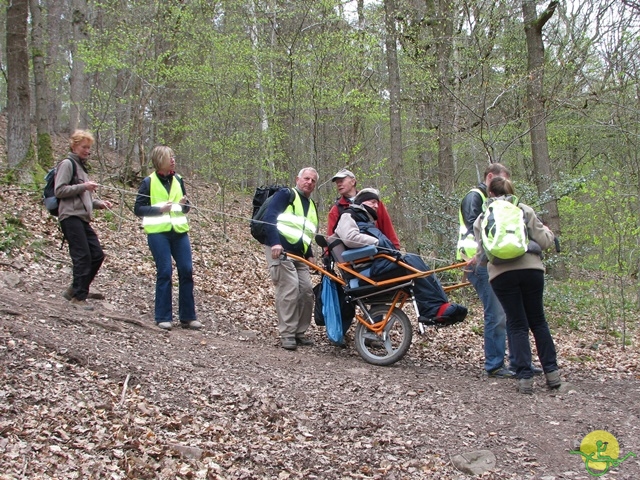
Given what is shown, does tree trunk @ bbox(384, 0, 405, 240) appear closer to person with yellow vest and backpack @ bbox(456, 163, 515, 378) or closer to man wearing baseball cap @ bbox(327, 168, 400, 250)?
man wearing baseball cap @ bbox(327, 168, 400, 250)

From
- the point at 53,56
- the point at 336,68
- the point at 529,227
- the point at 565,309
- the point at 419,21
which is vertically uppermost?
the point at 53,56

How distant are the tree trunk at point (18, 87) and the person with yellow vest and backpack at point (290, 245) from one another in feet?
17.9

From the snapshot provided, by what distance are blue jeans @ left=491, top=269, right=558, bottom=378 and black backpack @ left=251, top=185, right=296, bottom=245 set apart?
8.17 feet

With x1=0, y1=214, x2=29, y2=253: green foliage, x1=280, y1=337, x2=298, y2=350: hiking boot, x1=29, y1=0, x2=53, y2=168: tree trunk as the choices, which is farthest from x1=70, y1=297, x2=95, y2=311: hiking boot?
x1=29, y1=0, x2=53, y2=168: tree trunk

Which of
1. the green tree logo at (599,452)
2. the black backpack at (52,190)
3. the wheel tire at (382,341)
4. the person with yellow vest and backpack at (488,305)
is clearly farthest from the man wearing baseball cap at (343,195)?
the green tree logo at (599,452)

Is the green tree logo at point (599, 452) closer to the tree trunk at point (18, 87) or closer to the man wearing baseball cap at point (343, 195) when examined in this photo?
the man wearing baseball cap at point (343, 195)

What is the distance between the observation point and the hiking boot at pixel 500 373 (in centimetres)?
556

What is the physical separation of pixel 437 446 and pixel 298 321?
280cm

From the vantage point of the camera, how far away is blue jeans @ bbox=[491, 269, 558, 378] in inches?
192

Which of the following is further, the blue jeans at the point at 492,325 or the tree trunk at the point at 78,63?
the tree trunk at the point at 78,63

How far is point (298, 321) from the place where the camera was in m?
6.51

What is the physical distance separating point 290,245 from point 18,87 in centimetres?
641

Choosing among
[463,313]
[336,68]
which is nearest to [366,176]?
[336,68]

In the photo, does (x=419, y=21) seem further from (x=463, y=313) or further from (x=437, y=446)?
(x=437, y=446)
